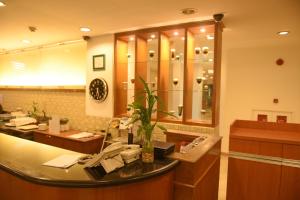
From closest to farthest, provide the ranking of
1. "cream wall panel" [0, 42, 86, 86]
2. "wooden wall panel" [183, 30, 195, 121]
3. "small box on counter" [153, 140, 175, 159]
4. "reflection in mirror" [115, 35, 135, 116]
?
"small box on counter" [153, 140, 175, 159] → "wooden wall panel" [183, 30, 195, 121] → "reflection in mirror" [115, 35, 135, 116] → "cream wall panel" [0, 42, 86, 86]

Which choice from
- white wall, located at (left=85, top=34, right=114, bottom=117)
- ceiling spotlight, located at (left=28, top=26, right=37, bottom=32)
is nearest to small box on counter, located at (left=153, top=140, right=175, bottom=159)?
white wall, located at (left=85, top=34, right=114, bottom=117)

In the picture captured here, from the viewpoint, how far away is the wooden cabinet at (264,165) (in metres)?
2.39

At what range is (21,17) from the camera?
292 cm

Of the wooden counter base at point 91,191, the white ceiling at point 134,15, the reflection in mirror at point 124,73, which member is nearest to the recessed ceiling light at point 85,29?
the white ceiling at point 134,15

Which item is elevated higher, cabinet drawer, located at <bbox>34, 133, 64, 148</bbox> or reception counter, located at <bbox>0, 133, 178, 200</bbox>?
reception counter, located at <bbox>0, 133, 178, 200</bbox>

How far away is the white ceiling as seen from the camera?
2.39 m

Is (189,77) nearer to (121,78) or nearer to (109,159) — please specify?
(121,78)

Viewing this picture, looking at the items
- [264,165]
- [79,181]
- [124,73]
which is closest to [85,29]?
[124,73]

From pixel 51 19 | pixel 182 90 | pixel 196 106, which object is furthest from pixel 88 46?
pixel 196 106

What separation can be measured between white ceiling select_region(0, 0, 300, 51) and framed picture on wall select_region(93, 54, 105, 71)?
1.30 feet

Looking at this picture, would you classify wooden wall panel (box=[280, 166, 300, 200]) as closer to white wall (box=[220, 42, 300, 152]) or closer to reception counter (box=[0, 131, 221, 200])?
reception counter (box=[0, 131, 221, 200])

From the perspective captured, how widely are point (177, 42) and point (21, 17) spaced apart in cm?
225

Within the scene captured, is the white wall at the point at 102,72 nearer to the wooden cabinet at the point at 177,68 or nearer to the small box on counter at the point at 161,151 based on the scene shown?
the wooden cabinet at the point at 177,68

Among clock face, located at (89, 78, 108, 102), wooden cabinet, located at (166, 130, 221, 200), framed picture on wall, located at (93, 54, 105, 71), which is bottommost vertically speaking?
wooden cabinet, located at (166, 130, 221, 200)
